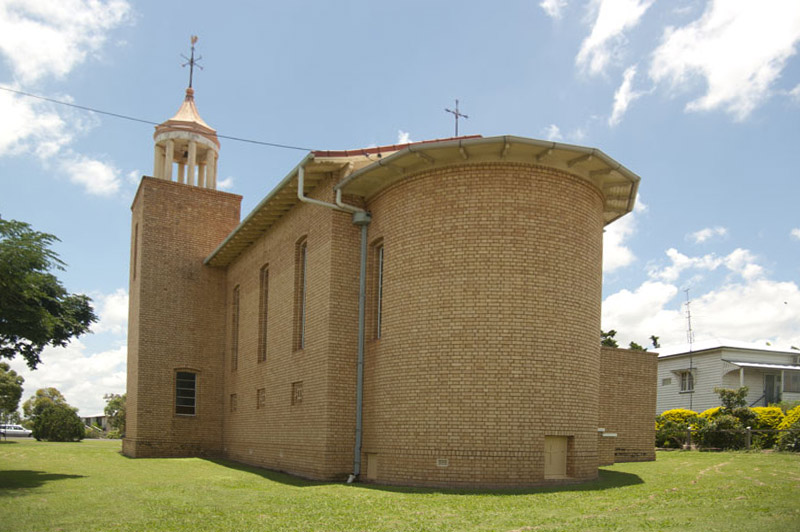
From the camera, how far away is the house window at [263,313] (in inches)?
875

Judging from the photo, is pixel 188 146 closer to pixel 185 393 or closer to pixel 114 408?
pixel 185 393

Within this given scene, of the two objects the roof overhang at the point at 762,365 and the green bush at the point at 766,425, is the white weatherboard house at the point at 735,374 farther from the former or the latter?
the green bush at the point at 766,425

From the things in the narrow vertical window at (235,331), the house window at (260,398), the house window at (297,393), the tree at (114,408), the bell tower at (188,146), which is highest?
the bell tower at (188,146)

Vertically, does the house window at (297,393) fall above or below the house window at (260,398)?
above

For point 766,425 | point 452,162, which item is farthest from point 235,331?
point 766,425

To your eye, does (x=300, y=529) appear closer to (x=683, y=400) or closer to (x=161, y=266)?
(x=161, y=266)

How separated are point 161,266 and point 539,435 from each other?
675 inches

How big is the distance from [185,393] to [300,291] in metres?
9.34

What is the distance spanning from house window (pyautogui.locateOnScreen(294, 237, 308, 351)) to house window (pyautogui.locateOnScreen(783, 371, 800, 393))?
29194 millimetres

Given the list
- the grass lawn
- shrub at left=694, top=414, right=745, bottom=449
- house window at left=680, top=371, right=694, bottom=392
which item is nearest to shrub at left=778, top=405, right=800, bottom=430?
shrub at left=694, top=414, right=745, bottom=449

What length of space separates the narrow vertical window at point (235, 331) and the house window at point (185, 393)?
1855mm

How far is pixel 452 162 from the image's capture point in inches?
587

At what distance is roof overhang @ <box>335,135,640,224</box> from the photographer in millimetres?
14156

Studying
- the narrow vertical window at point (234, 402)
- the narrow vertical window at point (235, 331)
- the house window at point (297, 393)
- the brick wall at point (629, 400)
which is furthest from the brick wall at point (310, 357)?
the brick wall at point (629, 400)
